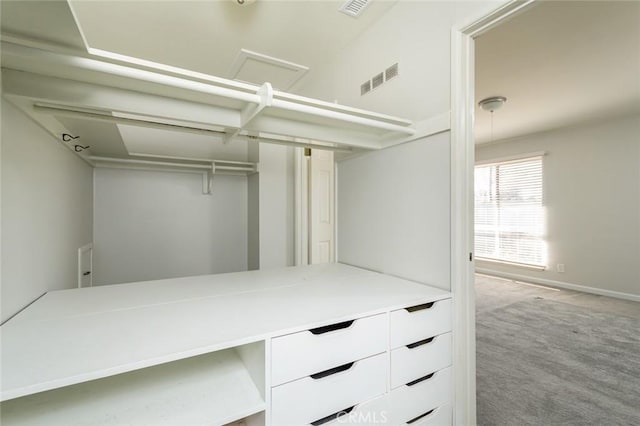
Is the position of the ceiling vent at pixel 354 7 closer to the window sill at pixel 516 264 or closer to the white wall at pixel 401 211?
the white wall at pixel 401 211

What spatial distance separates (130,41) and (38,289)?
1.78 metres

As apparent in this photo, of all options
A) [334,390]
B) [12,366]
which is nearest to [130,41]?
[12,366]

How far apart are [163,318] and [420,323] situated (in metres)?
1.02

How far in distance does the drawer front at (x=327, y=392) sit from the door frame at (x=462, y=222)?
0.45 metres

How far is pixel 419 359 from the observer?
1.23 m

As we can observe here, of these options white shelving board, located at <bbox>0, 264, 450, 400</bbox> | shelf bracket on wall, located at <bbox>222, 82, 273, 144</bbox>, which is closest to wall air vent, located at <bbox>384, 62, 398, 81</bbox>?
shelf bracket on wall, located at <bbox>222, 82, 273, 144</bbox>

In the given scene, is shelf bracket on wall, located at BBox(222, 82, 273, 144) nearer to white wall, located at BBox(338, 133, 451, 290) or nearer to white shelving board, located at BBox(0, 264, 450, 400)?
white shelving board, located at BBox(0, 264, 450, 400)

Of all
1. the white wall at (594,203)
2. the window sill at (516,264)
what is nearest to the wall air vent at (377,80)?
the white wall at (594,203)

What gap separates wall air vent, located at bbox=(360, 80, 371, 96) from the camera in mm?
1961

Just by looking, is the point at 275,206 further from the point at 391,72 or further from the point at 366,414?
the point at 366,414

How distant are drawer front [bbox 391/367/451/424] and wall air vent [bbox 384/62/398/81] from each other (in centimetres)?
164

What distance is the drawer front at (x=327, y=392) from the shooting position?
3.01 feet

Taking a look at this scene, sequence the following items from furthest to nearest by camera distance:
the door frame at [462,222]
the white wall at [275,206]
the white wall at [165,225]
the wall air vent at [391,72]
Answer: the white wall at [275,206], the white wall at [165,225], the wall air vent at [391,72], the door frame at [462,222]

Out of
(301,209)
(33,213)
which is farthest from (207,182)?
(33,213)
